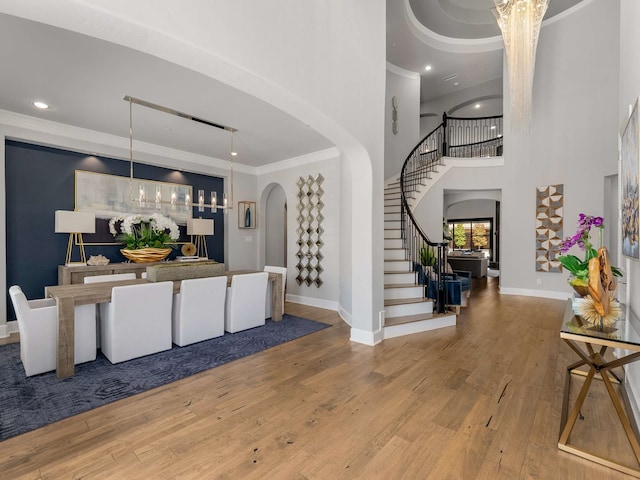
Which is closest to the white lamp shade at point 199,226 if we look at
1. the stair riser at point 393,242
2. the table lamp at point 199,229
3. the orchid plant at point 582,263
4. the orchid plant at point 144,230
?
the table lamp at point 199,229

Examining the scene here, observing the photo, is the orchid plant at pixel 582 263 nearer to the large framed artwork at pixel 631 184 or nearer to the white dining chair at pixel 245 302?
the large framed artwork at pixel 631 184

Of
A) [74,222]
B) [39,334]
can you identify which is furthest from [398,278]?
[74,222]

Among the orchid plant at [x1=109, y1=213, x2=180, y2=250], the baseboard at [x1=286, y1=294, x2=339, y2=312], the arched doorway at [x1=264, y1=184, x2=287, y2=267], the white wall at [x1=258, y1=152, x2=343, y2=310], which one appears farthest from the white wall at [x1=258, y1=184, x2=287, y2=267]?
the orchid plant at [x1=109, y1=213, x2=180, y2=250]

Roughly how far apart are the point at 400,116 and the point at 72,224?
7.54 m

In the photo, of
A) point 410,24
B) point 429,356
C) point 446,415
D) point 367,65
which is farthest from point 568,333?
point 410,24

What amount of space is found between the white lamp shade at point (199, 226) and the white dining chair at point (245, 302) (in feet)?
6.79

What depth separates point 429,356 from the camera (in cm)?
332

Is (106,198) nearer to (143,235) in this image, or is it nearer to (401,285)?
(143,235)

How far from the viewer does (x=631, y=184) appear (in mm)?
2223

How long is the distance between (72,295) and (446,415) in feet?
11.3

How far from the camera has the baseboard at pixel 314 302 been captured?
18.6 feet

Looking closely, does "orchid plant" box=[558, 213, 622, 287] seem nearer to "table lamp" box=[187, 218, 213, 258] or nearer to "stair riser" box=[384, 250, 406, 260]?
"stair riser" box=[384, 250, 406, 260]

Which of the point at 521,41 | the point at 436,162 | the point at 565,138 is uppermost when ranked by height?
the point at 521,41

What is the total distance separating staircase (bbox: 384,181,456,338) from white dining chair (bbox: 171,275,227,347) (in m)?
2.17
